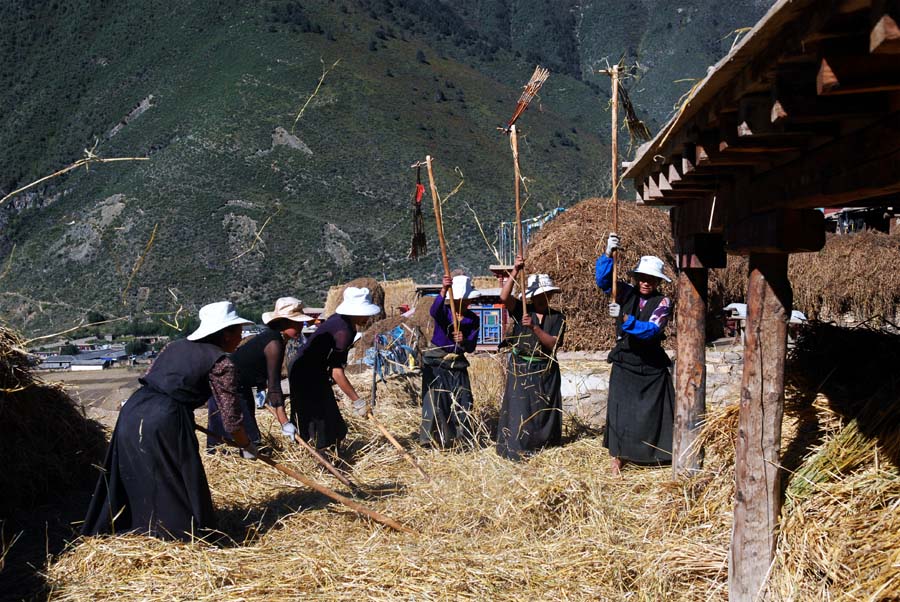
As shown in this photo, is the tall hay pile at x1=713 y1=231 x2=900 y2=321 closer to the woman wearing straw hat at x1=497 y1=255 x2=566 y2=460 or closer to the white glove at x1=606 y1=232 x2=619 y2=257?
the woman wearing straw hat at x1=497 y1=255 x2=566 y2=460

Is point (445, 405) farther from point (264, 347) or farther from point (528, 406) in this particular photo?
point (264, 347)

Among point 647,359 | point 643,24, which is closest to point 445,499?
point 647,359

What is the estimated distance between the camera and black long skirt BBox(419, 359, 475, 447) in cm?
686

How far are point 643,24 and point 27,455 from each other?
71.7 metres

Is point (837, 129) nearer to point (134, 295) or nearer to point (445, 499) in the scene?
point (445, 499)

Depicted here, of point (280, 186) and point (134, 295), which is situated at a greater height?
point (280, 186)

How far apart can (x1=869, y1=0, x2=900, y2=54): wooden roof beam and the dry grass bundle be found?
1045cm

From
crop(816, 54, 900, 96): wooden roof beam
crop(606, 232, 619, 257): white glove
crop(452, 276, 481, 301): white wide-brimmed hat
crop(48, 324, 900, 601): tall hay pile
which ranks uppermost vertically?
crop(816, 54, 900, 96): wooden roof beam

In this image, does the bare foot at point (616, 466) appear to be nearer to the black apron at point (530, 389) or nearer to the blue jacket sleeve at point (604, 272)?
the black apron at point (530, 389)

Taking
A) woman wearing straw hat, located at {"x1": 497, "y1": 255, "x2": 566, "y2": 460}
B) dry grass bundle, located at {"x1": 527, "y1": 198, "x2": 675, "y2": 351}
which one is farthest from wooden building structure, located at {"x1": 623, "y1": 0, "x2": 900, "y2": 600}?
dry grass bundle, located at {"x1": 527, "y1": 198, "x2": 675, "y2": 351}

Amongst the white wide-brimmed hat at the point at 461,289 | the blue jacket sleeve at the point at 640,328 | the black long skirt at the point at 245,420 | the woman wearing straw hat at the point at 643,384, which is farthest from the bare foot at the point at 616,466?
the black long skirt at the point at 245,420

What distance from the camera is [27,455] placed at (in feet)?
19.1

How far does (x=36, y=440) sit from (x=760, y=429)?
202 inches

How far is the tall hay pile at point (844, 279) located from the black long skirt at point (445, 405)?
8417 millimetres
